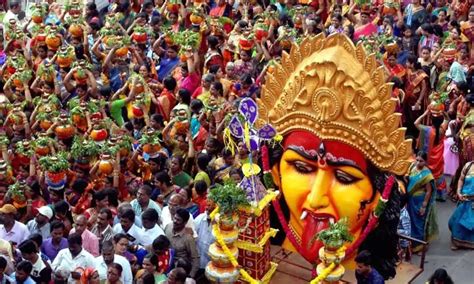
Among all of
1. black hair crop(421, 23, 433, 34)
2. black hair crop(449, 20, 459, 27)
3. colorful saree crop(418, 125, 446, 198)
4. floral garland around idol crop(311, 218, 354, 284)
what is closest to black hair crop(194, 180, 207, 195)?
floral garland around idol crop(311, 218, 354, 284)

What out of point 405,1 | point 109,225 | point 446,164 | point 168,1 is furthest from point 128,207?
point 405,1

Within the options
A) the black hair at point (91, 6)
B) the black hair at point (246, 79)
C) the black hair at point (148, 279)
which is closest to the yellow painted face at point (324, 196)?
the black hair at point (148, 279)

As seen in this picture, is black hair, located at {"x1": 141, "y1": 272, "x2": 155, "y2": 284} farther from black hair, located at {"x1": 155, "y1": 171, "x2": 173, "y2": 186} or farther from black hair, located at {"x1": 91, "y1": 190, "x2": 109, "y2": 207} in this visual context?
black hair, located at {"x1": 155, "y1": 171, "x2": 173, "y2": 186}

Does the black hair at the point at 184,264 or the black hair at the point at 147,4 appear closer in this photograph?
the black hair at the point at 184,264

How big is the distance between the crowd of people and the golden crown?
50.0 inches

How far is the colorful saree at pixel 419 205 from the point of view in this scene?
12844 millimetres

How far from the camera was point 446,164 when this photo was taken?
572 inches

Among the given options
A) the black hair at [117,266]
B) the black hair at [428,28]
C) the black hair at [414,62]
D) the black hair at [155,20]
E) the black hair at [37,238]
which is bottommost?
the black hair at [37,238]

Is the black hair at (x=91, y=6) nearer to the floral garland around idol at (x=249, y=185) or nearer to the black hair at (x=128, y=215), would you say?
the floral garland around idol at (x=249, y=185)

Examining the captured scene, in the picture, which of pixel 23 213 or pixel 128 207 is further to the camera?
pixel 23 213

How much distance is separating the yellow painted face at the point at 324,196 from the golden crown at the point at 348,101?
310 millimetres

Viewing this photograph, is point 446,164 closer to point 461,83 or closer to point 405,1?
point 461,83

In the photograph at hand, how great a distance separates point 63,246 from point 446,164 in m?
5.76

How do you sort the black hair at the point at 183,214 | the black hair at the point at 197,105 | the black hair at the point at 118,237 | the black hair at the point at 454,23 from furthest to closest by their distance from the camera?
the black hair at the point at 454,23
the black hair at the point at 197,105
the black hair at the point at 183,214
the black hair at the point at 118,237
